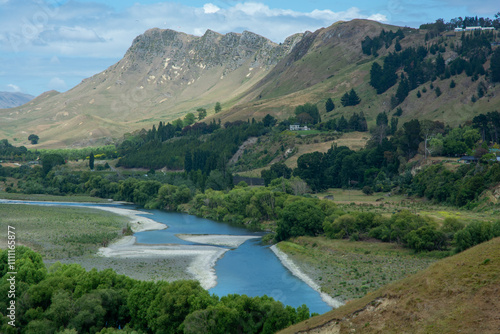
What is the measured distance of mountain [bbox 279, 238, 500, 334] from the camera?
82.4ft

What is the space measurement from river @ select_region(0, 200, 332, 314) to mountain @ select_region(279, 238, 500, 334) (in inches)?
773

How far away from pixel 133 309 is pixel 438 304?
23147mm

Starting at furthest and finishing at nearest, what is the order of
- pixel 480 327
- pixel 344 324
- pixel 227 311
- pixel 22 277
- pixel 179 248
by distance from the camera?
pixel 179 248 < pixel 22 277 < pixel 227 311 < pixel 344 324 < pixel 480 327

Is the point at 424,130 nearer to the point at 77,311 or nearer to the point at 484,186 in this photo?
the point at 484,186

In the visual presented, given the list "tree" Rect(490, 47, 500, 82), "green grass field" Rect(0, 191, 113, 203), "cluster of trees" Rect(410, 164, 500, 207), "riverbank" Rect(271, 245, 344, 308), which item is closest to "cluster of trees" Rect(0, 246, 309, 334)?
"riverbank" Rect(271, 245, 344, 308)

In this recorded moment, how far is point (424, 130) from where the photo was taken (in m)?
141

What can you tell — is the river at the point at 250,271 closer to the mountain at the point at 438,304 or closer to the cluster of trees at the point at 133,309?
the cluster of trees at the point at 133,309

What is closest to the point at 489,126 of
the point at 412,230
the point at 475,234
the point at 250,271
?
the point at 412,230

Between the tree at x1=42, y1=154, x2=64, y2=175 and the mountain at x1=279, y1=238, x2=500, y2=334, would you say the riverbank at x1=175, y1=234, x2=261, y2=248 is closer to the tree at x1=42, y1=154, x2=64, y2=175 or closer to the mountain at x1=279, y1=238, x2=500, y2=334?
the mountain at x1=279, y1=238, x2=500, y2=334

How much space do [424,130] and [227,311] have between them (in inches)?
4594

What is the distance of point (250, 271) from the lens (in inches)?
2525

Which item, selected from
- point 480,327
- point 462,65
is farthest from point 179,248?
point 462,65

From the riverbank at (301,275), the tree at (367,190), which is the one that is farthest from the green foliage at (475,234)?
the tree at (367,190)

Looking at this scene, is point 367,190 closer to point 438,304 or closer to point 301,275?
point 301,275
